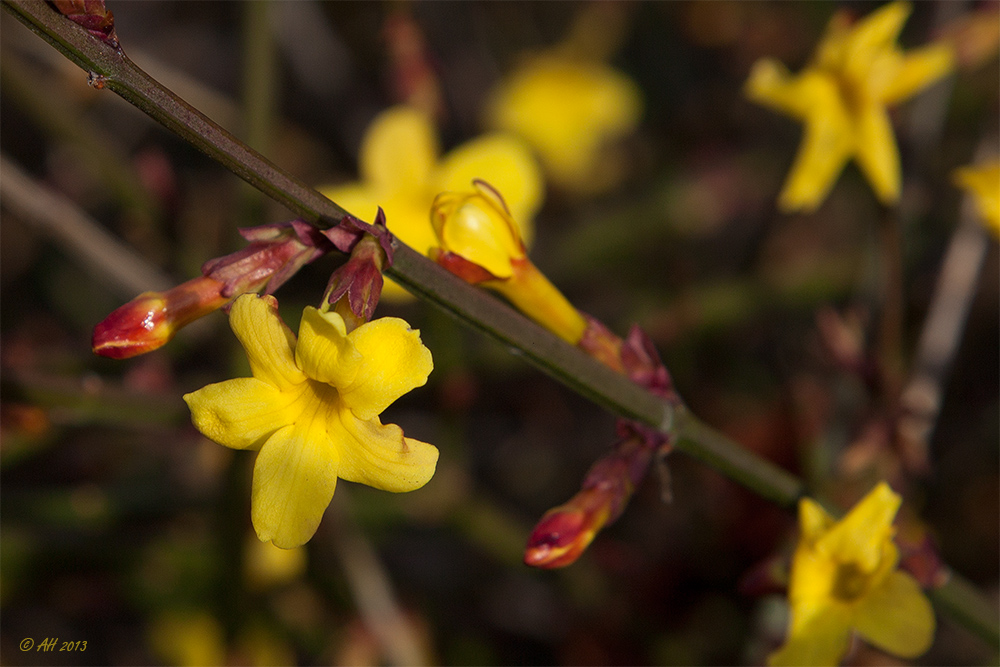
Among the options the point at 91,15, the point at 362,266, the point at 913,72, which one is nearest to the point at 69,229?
the point at 91,15

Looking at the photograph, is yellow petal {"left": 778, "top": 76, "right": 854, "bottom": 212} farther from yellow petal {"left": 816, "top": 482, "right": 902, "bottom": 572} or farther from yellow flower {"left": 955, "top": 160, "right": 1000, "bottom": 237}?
yellow petal {"left": 816, "top": 482, "right": 902, "bottom": 572}

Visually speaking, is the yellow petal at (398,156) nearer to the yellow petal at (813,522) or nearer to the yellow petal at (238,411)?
the yellow petal at (238,411)

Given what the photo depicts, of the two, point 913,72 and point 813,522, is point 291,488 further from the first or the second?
point 913,72

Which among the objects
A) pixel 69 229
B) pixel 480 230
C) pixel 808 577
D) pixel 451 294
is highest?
pixel 69 229

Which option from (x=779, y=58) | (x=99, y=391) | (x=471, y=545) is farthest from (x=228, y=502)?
(x=779, y=58)

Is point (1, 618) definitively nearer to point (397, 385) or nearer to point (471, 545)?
point (471, 545)

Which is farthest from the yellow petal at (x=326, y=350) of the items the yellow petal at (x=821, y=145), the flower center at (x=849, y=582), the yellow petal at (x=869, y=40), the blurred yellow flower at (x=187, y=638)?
the blurred yellow flower at (x=187, y=638)
